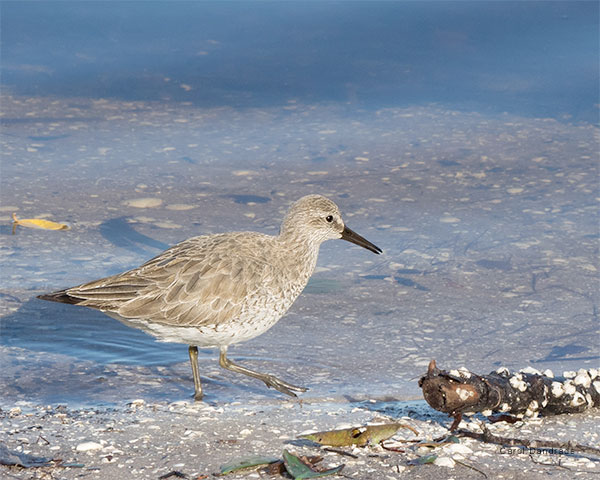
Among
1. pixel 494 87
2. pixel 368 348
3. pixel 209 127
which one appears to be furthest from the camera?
pixel 494 87

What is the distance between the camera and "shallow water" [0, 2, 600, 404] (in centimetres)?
577

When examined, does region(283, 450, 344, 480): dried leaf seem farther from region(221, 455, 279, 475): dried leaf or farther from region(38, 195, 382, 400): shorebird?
region(38, 195, 382, 400): shorebird

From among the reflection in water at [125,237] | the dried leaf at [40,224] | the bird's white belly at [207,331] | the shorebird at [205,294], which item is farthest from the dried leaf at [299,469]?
the dried leaf at [40,224]

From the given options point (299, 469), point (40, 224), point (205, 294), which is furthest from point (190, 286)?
point (40, 224)

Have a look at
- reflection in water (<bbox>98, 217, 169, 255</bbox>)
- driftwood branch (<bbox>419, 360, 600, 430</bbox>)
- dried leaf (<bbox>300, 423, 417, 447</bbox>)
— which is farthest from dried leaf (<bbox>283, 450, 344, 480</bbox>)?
reflection in water (<bbox>98, 217, 169, 255</bbox>)

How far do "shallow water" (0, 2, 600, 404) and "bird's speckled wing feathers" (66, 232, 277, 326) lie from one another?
1.58 ft

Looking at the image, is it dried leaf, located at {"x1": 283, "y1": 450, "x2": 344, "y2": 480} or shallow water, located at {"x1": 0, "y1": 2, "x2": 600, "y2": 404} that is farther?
shallow water, located at {"x1": 0, "y1": 2, "x2": 600, "y2": 404}

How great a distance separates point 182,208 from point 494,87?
422 centimetres

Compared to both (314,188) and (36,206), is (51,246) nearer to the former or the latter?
(36,206)

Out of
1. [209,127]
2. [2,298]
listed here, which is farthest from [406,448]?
[209,127]

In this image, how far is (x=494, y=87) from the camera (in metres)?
10.1

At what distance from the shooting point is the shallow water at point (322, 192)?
5.77 meters

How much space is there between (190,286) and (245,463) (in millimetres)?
1838

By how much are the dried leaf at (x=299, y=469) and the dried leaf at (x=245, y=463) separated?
0.08 meters
